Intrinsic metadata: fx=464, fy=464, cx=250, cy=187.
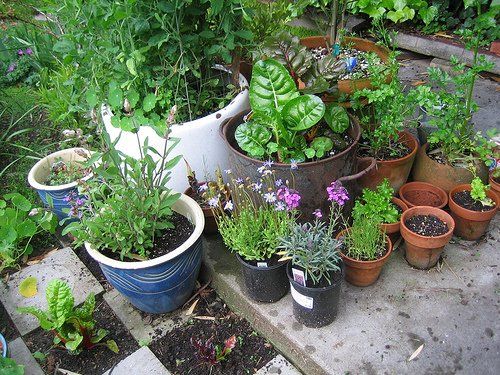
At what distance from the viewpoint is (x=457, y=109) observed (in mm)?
2258

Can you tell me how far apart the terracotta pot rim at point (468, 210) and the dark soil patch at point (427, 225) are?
0.42 feet

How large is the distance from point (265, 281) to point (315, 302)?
0.84ft

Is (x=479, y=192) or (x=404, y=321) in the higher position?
(x=479, y=192)

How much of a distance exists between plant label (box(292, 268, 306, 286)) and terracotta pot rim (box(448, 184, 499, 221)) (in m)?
0.91

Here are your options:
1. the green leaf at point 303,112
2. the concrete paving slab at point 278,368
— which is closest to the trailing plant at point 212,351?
the concrete paving slab at point 278,368

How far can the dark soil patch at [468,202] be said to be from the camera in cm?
223

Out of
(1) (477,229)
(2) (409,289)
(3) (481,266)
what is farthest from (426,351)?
(1) (477,229)

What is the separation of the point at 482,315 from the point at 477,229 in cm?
46

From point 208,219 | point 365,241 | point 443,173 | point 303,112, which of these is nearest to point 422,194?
point 443,173

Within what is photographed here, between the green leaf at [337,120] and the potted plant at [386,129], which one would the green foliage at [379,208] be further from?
the green leaf at [337,120]

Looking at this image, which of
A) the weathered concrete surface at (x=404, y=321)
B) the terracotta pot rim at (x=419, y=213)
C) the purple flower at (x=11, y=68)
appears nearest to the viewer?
the weathered concrete surface at (x=404, y=321)

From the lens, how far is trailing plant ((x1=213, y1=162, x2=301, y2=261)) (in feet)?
6.20

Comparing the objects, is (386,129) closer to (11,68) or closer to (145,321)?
(145,321)

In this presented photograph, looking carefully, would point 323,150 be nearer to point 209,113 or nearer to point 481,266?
point 209,113
